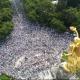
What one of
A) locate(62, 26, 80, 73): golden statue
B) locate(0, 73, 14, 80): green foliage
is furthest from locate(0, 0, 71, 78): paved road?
locate(62, 26, 80, 73): golden statue

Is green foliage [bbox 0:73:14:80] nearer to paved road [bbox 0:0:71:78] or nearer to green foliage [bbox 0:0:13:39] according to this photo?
paved road [bbox 0:0:71:78]

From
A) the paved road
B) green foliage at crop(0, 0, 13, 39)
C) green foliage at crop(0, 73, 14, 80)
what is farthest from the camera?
green foliage at crop(0, 0, 13, 39)

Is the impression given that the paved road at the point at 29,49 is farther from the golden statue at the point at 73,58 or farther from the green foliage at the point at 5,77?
the golden statue at the point at 73,58

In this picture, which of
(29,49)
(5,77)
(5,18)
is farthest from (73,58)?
(5,18)

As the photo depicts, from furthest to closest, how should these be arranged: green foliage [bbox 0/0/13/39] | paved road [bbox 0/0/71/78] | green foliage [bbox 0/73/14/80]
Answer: green foliage [bbox 0/0/13/39] < paved road [bbox 0/0/71/78] < green foliage [bbox 0/73/14/80]

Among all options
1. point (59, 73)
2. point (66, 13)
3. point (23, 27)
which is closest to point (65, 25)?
point (66, 13)

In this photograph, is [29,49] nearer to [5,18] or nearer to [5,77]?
[5,77]

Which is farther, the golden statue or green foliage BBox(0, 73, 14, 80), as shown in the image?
green foliage BBox(0, 73, 14, 80)

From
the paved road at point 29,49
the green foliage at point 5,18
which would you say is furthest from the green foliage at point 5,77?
the green foliage at point 5,18
